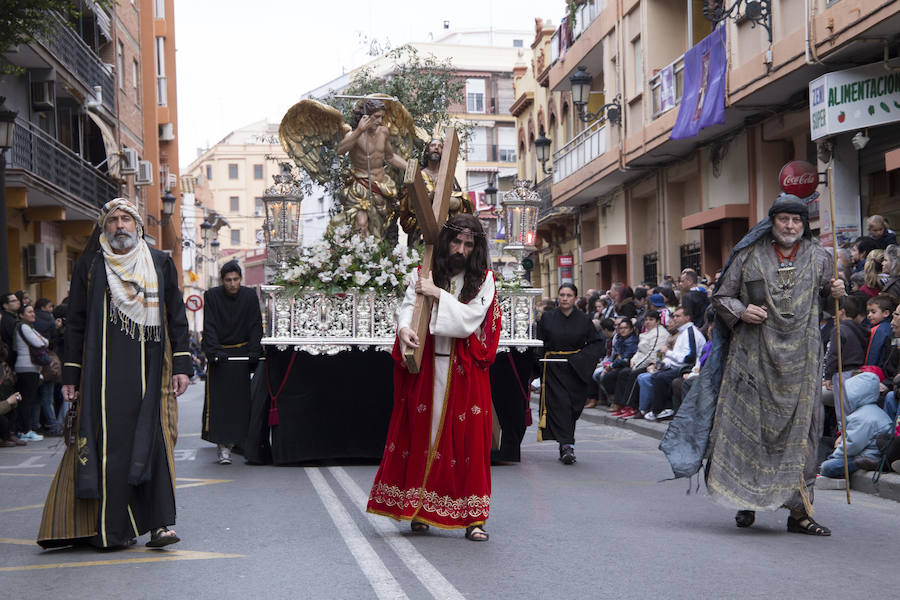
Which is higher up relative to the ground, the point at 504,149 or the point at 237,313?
the point at 504,149

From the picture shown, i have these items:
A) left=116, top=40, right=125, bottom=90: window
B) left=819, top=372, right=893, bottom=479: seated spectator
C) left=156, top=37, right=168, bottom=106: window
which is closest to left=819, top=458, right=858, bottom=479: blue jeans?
left=819, top=372, right=893, bottom=479: seated spectator

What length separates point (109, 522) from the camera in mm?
7262

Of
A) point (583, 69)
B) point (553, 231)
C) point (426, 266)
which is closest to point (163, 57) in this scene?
point (553, 231)

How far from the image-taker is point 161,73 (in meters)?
47.4

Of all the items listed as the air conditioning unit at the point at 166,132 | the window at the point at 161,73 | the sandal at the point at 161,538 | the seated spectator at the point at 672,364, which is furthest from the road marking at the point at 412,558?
the window at the point at 161,73

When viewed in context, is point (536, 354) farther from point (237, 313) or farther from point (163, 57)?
point (163, 57)

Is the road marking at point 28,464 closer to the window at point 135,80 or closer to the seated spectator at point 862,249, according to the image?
the seated spectator at point 862,249

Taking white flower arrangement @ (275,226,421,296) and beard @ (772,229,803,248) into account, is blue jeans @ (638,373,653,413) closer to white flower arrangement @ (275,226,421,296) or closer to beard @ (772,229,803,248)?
white flower arrangement @ (275,226,421,296)

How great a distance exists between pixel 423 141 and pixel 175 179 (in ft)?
117

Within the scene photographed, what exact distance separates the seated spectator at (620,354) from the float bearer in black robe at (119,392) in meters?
11.9

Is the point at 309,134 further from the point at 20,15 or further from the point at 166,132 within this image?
the point at 166,132

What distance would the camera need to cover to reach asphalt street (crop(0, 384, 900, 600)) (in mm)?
6266

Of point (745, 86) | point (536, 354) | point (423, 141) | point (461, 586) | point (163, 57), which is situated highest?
point (163, 57)

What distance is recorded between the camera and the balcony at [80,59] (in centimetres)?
2727
